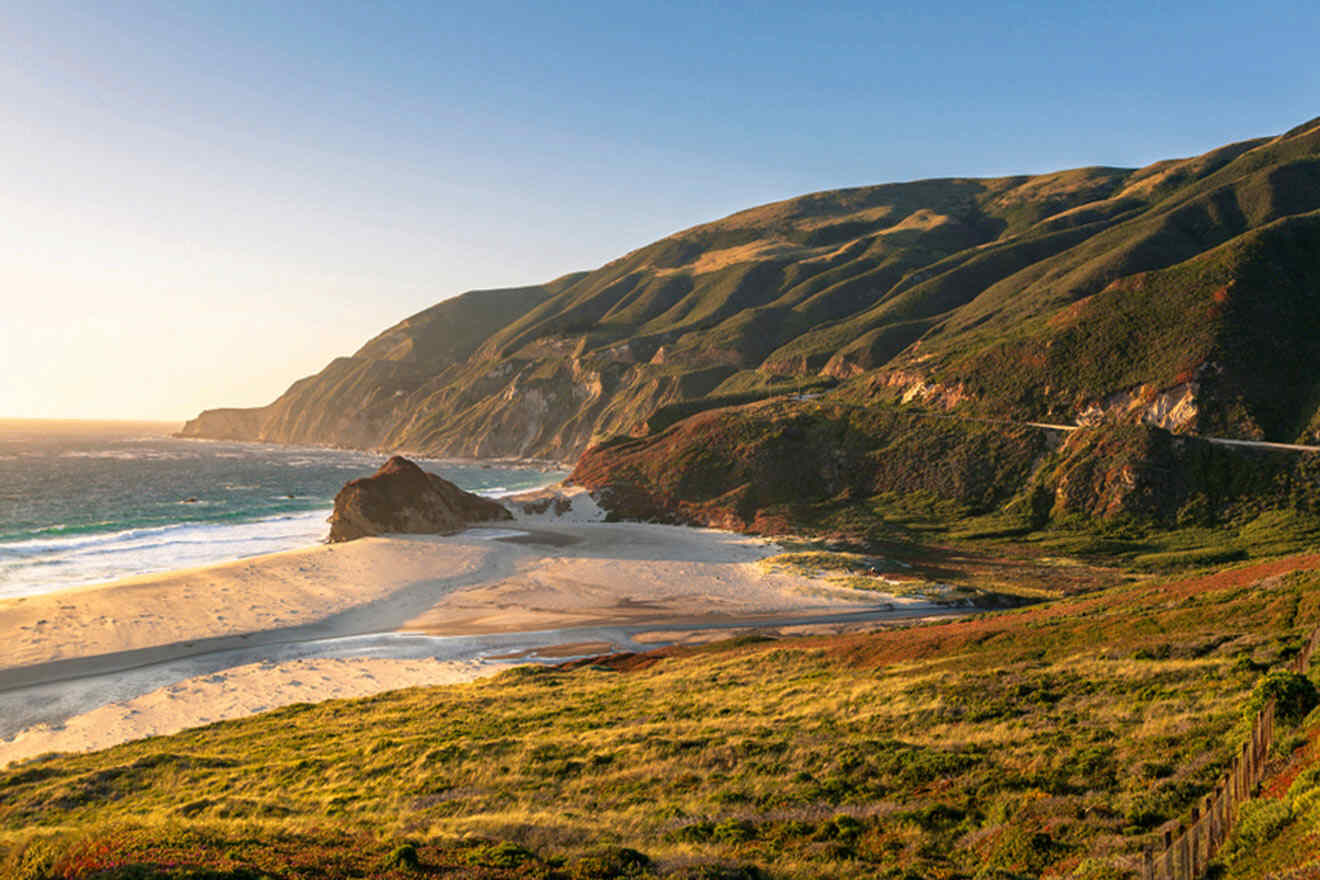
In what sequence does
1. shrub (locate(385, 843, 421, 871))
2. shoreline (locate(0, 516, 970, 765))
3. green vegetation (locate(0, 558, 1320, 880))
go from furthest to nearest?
shoreline (locate(0, 516, 970, 765)), green vegetation (locate(0, 558, 1320, 880)), shrub (locate(385, 843, 421, 871))

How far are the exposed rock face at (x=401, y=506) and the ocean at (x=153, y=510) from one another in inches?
240

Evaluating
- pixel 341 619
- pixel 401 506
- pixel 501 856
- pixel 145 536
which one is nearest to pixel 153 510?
pixel 145 536

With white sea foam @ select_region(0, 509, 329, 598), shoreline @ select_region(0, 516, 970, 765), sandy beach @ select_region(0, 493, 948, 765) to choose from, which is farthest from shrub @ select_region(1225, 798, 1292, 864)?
white sea foam @ select_region(0, 509, 329, 598)

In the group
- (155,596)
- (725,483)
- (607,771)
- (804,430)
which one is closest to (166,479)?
(155,596)

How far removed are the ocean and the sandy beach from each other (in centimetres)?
1383

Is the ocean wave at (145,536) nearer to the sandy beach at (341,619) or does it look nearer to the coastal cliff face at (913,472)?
the sandy beach at (341,619)

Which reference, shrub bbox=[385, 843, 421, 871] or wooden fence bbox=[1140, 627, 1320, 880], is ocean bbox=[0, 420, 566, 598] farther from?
wooden fence bbox=[1140, 627, 1320, 880]

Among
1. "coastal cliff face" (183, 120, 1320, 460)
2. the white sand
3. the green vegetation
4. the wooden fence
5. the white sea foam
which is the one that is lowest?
the white sand

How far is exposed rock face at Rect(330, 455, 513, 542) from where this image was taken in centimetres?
7850

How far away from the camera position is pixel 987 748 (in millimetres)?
17391

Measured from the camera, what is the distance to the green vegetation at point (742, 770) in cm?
1253

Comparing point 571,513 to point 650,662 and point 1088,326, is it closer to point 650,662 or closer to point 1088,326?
point 650,662

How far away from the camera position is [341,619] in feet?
164

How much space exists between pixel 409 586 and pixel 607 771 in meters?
44.7
